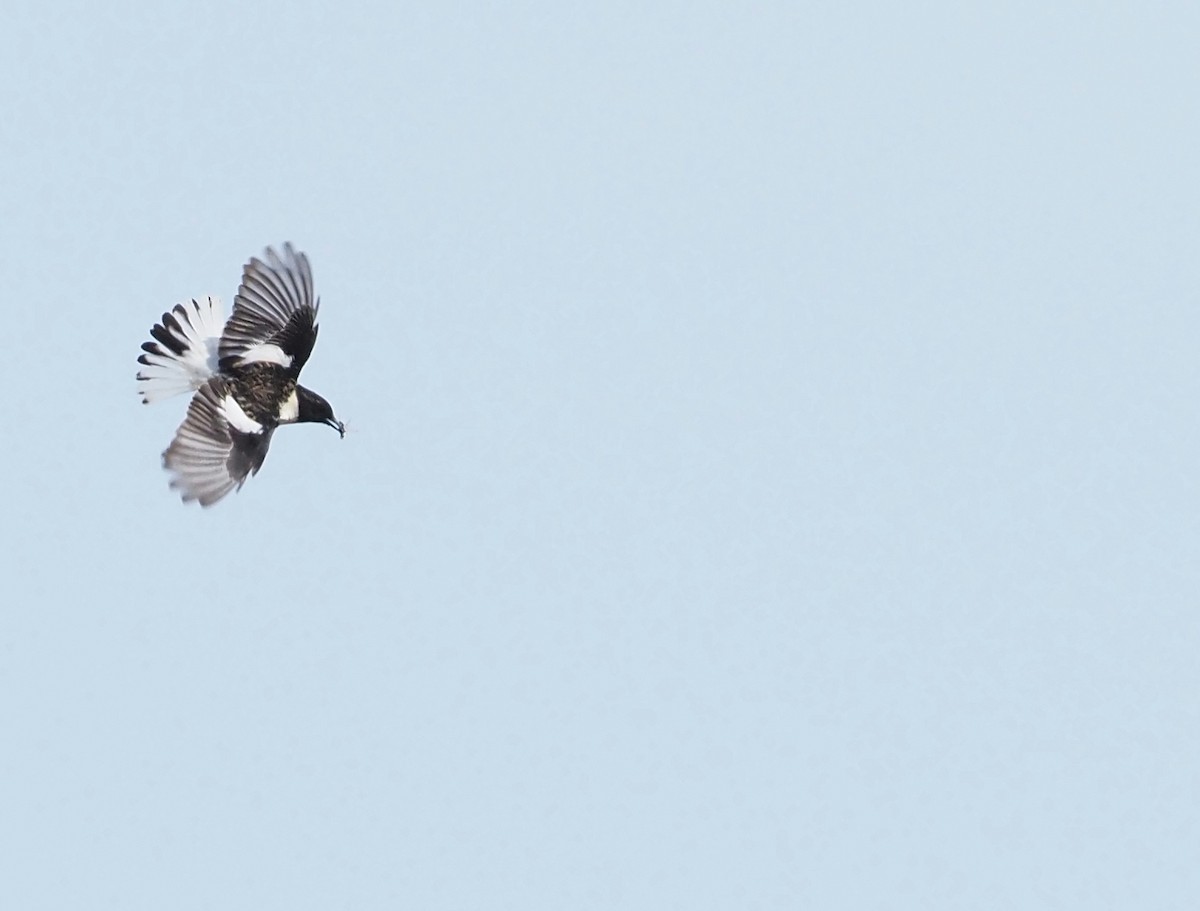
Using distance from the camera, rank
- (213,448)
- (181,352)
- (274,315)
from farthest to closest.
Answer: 1. (181,352)
2. (274,315)
3. (213,448)

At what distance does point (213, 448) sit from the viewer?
17203mm

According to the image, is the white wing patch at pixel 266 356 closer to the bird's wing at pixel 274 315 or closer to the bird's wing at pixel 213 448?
the bird's wing at pixel 274 315

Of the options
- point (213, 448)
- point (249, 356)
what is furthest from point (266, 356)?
point (213, 448)

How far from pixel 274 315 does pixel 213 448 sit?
1682mm

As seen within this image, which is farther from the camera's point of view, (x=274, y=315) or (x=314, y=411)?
(x=314, y=411)

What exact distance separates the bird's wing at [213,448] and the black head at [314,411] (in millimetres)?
624

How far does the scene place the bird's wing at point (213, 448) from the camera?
1688cm

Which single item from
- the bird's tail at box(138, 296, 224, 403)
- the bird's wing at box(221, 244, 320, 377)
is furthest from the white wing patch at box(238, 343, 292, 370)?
the bird's tail at box(138, 296, 224, 403)

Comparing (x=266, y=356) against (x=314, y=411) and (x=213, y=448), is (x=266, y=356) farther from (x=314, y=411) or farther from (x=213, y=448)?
(x=213, y=448)

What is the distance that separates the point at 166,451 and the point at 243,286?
214 centimetres

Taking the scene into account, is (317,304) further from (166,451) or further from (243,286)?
(166,451)

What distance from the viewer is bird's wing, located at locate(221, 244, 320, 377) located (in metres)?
18.3

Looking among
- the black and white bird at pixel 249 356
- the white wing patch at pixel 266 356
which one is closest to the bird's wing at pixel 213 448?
the black and white bird at pixel 249 356

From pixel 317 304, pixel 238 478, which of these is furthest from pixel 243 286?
pixel 238 478
